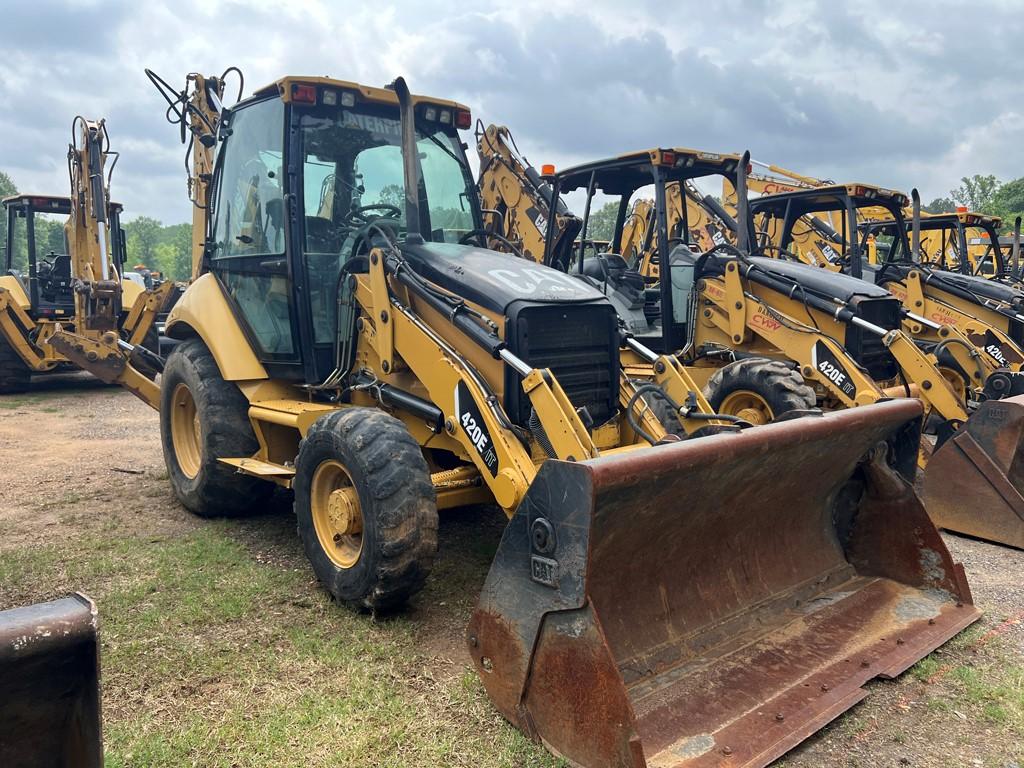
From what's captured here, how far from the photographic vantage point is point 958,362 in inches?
323

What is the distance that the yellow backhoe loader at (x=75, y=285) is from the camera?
10.4 meters

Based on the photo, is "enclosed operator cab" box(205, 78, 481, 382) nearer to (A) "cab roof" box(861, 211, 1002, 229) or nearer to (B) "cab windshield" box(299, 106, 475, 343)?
(B) "cab windshield" box(299, 106, 475, 343)

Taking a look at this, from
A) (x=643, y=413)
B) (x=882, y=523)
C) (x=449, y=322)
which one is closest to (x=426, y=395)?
(x=449, y=322)

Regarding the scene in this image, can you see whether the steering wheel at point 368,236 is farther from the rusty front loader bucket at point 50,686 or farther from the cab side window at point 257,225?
the rusty front loader bucket at point 50,686

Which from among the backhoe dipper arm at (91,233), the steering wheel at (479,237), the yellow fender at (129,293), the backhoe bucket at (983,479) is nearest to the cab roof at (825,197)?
the backhoe bucket at (983,479)

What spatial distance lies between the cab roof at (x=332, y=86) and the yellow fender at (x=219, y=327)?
1.37m

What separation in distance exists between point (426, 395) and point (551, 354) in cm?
78

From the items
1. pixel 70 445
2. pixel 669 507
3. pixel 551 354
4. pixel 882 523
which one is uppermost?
pixel 551 354

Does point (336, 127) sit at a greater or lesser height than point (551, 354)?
greater

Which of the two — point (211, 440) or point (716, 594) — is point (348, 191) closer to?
point (211, 440)

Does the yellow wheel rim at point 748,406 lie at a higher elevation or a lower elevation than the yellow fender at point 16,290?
lower

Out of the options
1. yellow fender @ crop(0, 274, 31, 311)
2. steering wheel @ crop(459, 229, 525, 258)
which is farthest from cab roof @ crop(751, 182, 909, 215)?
yellow fender @ crop(0, 274, 31, 311)

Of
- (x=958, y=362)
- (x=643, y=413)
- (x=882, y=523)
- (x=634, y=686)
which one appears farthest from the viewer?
(x=958, y=362)

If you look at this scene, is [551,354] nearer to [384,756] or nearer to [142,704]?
[384,756]
